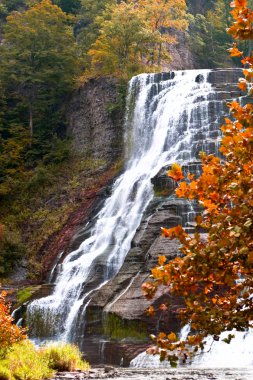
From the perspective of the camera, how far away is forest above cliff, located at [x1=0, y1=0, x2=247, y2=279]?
3372cm

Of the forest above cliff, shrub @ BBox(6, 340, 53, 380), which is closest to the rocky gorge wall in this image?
shrub @ BBox(6, 340, 53, 380)

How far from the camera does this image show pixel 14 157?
36.2m

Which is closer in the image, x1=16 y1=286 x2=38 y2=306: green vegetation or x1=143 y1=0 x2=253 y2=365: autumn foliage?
x1=143 y1=0 x2=253 y2=365: autumn foliage

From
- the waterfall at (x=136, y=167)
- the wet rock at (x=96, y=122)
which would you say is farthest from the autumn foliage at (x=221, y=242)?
the wet rock at (x=96, y=122)

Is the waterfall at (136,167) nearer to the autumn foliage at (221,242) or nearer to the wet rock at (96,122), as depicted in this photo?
the wet rock at (96,122)

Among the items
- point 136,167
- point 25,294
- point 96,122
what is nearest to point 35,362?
point 25,294

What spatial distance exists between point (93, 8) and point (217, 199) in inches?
1802

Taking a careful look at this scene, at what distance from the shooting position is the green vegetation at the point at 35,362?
1130 cm

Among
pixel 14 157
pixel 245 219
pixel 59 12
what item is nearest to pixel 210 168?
pixel 245 219

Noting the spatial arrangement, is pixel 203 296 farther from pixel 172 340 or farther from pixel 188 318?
pixel 172 340

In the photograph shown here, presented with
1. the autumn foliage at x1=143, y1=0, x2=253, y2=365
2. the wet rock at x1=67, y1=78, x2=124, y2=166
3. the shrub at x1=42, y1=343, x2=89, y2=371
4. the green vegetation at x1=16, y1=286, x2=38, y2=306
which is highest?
the wet rock at x1=67, y1=78, x2=124, y2=166

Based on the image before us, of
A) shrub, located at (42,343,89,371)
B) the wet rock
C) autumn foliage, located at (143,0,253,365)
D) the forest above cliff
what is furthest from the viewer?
the wet rock

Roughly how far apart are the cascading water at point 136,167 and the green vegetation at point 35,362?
7.44 m

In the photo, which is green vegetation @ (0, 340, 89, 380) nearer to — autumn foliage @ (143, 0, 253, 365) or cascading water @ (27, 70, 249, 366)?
autumn foliage @ (143, 0, 253, 365)
